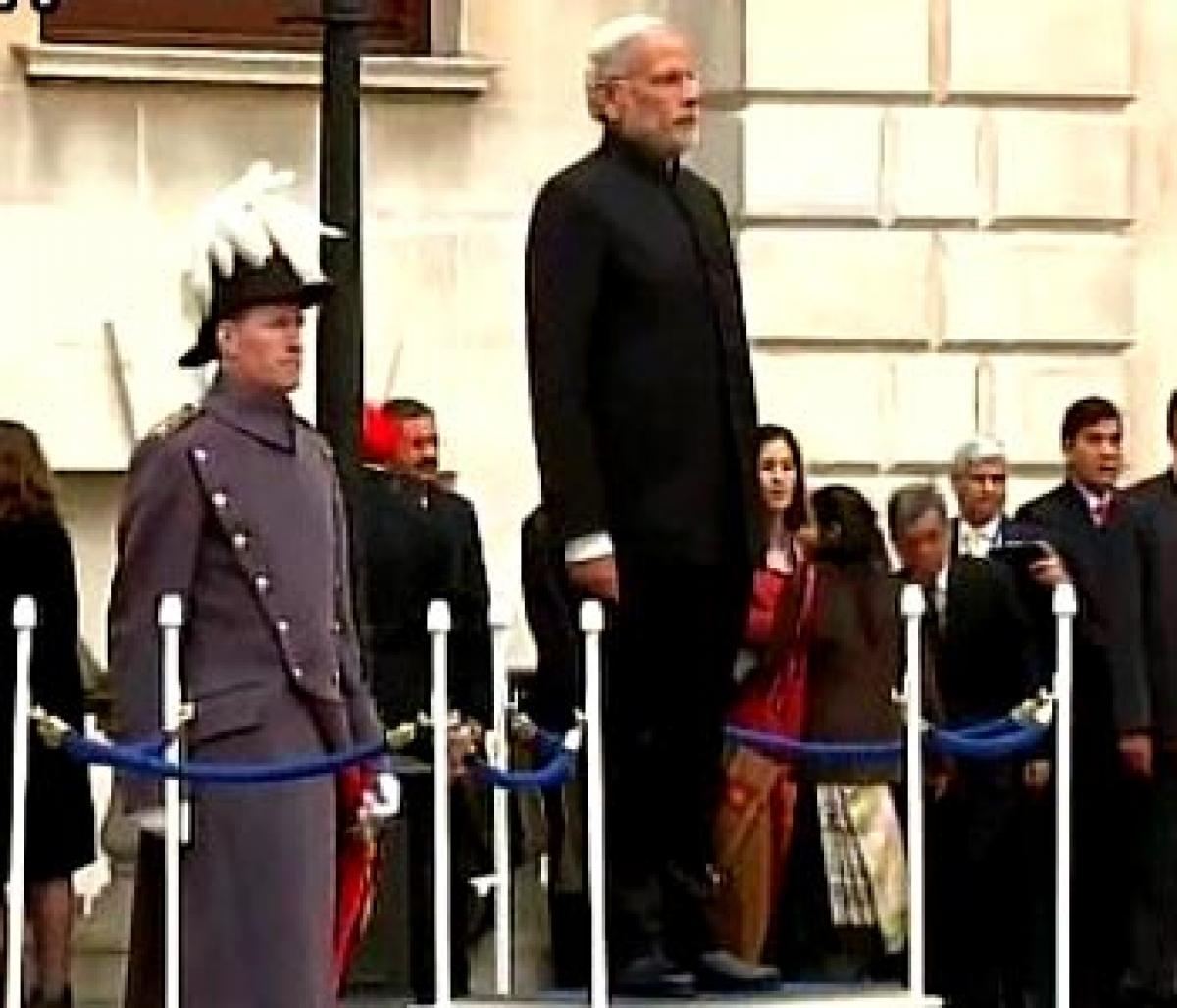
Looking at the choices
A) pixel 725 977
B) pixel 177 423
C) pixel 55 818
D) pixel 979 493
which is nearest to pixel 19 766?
pixel 177 423

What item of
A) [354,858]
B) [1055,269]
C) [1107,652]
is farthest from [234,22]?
[354,858]

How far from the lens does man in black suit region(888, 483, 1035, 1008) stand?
13.6 metres

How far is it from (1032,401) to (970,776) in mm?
2236

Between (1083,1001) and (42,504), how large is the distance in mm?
3265

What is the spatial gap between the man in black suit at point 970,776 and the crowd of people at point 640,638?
0.03 feet

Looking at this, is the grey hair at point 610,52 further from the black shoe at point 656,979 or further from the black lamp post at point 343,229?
the black shoe at point 656,979

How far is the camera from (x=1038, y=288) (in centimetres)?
1584

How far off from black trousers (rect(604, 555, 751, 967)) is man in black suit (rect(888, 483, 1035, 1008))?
2998mm

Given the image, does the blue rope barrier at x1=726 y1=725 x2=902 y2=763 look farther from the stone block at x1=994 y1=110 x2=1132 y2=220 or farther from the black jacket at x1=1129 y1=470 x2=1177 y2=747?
the stone block at x1=994 y1=110 x2=1132 y2=220

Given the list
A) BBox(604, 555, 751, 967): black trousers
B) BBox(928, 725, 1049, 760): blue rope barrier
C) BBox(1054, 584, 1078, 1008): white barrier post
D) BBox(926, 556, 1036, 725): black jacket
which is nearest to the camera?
BBox(604, 555, 751, 967): black trousers

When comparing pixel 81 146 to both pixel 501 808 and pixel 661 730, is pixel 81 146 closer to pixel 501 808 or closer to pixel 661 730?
pixel 501 808

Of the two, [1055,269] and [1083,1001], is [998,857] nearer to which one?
[1083,1001]

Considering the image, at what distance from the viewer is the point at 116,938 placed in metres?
14.0

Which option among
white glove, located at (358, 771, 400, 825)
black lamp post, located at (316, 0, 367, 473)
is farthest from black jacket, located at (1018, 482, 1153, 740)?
white glove, located at (358, 771, 400, 825)
